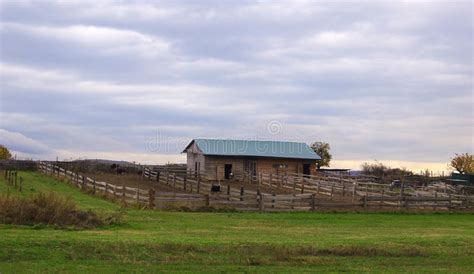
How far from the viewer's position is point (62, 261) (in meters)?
16.6

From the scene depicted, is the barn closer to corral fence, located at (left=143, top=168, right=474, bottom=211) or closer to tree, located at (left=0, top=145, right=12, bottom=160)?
corral fence, located at (left=143, top=168, right=474, bottom=211)

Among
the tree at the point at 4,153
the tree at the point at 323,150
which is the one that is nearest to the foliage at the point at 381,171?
the tree at the point at 323,150

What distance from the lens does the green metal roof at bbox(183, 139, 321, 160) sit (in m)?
70.7

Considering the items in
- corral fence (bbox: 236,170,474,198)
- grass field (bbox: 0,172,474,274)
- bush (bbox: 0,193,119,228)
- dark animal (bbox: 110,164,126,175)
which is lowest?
grass field (bbox: 0,172,474,274)

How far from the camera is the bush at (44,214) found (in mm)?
23500

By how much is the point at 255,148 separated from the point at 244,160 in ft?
10.1

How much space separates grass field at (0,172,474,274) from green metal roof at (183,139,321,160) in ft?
141

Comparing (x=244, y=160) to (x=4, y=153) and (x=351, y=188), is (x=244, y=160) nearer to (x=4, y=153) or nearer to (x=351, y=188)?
(x=351, y=188)

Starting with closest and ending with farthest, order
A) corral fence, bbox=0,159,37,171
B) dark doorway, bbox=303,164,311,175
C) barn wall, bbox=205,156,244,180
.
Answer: barn wall, bbox=205,156,244,180, dark doorway, bbox=303,164,311,175, corral fence, bbox=0,159,37,171

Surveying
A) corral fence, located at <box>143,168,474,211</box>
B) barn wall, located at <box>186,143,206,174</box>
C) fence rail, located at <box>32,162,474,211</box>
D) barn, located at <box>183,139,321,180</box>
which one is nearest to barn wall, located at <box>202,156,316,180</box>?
barn, located at <box>183,139,321,180</box>

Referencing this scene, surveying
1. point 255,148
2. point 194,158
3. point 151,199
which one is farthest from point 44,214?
point 194,158

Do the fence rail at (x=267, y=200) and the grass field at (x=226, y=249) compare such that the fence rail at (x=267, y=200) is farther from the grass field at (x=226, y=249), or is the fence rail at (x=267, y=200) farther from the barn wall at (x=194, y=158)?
the barn wall at (x=194, y=158)

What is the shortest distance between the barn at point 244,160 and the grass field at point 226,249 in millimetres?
42259

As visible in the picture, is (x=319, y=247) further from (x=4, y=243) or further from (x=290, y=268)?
(x=4, y=243)
